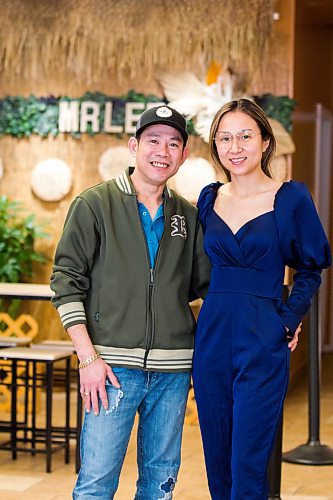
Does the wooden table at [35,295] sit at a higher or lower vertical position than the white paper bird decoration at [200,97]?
lower

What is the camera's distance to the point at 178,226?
2.90 meters

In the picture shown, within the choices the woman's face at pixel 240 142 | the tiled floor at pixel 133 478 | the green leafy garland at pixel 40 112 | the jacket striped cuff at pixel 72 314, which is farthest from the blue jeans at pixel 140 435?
the green leafy garland at pixel 40 112

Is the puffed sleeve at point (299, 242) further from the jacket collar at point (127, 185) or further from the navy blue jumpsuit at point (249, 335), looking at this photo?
the jacket collar at point (127, 185)

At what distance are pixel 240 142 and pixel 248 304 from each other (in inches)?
18.2

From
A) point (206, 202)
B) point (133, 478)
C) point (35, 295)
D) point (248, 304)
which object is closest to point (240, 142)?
point (206, 202)

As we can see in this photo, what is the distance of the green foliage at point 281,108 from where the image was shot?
673 cm

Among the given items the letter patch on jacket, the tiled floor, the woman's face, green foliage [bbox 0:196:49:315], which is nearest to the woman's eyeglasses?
the woman's face

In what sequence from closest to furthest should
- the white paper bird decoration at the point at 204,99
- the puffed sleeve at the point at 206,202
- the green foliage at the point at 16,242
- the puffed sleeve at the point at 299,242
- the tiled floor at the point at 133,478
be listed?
the puffed sleeve at the point at 299,242 < the puffed sleeve at the point at 206,202 < the tiled floor at the point at 133,478 < the white paper bird decoration at the point at 204,99 < the green foliage at the point at 16,242

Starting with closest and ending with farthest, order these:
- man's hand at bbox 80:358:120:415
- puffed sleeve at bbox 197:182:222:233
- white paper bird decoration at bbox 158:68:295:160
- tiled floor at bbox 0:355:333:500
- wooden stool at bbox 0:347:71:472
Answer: man's hand at bbox 80:358:120:415, puffed sleeve at bbox 197:182:222:233, tiled floor at bbox 0:355:333:500, wooden stool at bbox 0:347:71:472, white paper bird decoration at bbox 158:68:295:160

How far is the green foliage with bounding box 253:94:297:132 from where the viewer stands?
6.73 m

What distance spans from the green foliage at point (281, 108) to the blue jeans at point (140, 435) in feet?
13.4

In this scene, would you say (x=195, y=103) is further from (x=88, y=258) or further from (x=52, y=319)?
(x=88, y=258)

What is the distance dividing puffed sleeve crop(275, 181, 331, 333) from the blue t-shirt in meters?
0.33

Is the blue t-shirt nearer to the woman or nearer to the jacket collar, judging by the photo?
the jacket collar
